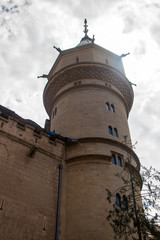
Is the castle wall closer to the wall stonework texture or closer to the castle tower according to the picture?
the wall stonework texture

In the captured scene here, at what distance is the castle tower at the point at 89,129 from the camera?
→ 45.8 ft

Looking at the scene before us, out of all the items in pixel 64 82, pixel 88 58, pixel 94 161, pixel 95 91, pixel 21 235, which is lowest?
pixel 21 235

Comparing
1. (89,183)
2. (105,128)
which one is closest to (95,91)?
(105,128)

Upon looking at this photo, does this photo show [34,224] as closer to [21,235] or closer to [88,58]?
[21,235]

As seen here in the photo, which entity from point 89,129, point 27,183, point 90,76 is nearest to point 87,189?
point 27,183

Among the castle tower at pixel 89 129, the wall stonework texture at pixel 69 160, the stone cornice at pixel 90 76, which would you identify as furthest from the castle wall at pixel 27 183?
the stone cornice at pixel 90 76

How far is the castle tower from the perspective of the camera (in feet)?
45.8

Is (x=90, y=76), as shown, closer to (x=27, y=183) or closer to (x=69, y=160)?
(x=69, y=160)

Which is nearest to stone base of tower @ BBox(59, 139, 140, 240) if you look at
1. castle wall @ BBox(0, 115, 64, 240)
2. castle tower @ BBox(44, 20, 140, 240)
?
castle tower @ BBox(44, 20, 140, 240)

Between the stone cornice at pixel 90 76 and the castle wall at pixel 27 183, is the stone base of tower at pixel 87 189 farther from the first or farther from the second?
the stone cornice at pixel 90 76

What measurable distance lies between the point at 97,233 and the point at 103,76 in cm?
1278

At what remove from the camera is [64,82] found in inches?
878

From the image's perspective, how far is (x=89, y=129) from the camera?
17.9m

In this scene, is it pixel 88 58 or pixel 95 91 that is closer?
pixel 95 91
